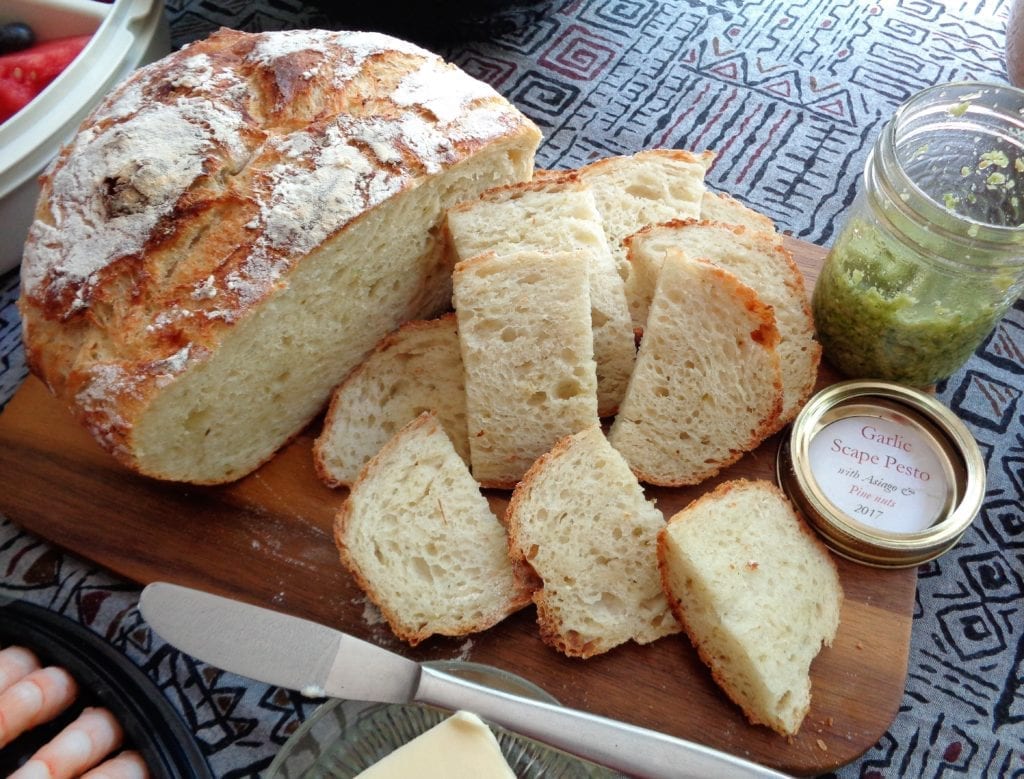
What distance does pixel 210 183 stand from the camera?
2195 millimetres

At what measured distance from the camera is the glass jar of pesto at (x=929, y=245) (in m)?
2.06

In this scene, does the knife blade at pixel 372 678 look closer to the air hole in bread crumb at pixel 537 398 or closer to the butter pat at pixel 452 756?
the butter pat at pixel 452 756

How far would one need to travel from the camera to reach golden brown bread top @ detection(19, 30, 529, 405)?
208 centimetres

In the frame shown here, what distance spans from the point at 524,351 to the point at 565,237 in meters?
0.38

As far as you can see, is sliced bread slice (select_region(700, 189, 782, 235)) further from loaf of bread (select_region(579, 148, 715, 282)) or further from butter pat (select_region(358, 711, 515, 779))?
butter pat (select_region(358, 711, 515, 779))

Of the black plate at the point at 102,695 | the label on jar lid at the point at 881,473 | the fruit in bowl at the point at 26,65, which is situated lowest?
the label on jar lid at the point at 881,473

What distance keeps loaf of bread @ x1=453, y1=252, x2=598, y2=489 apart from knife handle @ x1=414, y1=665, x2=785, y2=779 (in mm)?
751

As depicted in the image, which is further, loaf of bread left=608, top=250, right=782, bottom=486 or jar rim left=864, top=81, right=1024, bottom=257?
loaf of bread left=608, top=250, right=782, bottom=486

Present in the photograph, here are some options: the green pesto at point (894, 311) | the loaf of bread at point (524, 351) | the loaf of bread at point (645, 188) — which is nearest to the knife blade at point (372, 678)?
the loaf of bread at point (524, 351)

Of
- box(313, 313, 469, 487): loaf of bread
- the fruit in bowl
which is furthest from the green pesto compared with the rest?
the fruit in bowl

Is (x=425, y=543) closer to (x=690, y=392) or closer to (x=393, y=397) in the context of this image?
(x=393, y=397)

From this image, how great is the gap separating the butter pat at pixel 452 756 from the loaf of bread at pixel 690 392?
91 cm

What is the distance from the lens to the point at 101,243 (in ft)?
7.04

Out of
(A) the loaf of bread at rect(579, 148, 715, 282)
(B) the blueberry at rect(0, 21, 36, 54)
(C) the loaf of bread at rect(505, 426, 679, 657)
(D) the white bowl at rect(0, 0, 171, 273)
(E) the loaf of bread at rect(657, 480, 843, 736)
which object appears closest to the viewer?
(E) the loaf of bread at rect(657, 480, 843, 736)
